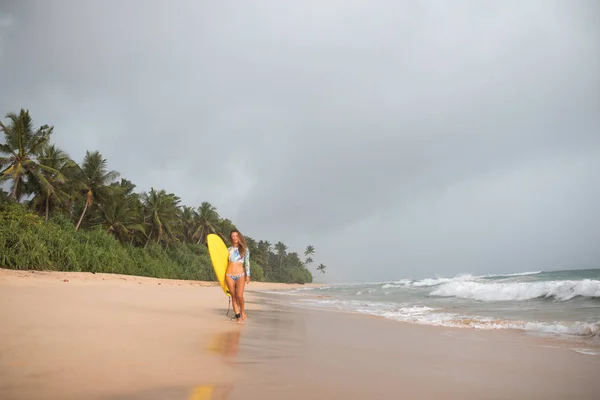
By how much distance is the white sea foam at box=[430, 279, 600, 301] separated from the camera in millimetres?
14805

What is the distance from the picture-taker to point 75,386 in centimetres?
237

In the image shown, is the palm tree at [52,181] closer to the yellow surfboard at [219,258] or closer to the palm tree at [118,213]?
the palm tree at [118,213]

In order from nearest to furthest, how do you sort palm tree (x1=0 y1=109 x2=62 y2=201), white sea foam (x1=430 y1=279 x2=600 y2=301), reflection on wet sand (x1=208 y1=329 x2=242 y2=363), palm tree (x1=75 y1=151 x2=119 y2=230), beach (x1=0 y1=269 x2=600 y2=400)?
1. beach (x1=0 y1=269 x2=600 y2=400)
2. reflection on wet sand (x1=208 y1=329 x2=242 y2=363)
3. white sea foam (x1=430 y1=279 x2=600 y2=301)
4. palm tree (x1=0 y1=109 x2=62 y2=201)
5. palm tree (x1=75 y1=151 x2=119 y2=230)

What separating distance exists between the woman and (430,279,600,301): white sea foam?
46.3 ft

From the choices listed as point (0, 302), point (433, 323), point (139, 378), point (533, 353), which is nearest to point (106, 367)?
point (139, 378)

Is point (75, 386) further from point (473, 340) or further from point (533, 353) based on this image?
point (473, 340)

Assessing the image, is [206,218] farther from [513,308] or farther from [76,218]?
[513,308]

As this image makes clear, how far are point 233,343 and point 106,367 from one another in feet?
5.73

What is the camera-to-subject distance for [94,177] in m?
31.5

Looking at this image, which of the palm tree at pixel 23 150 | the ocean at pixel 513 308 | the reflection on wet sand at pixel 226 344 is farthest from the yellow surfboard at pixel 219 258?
the palm tree at pixel 23 150

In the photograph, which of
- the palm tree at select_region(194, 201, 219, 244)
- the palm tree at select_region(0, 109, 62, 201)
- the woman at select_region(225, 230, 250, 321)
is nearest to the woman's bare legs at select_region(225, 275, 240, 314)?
the woman at select_region(225, 230, 250, 321)

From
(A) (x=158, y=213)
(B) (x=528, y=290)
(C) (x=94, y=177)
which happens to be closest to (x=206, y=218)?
(A) (x=158, y=213)

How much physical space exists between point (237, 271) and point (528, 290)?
15991mm

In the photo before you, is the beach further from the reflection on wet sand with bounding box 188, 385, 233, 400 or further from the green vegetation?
the green vegetation
